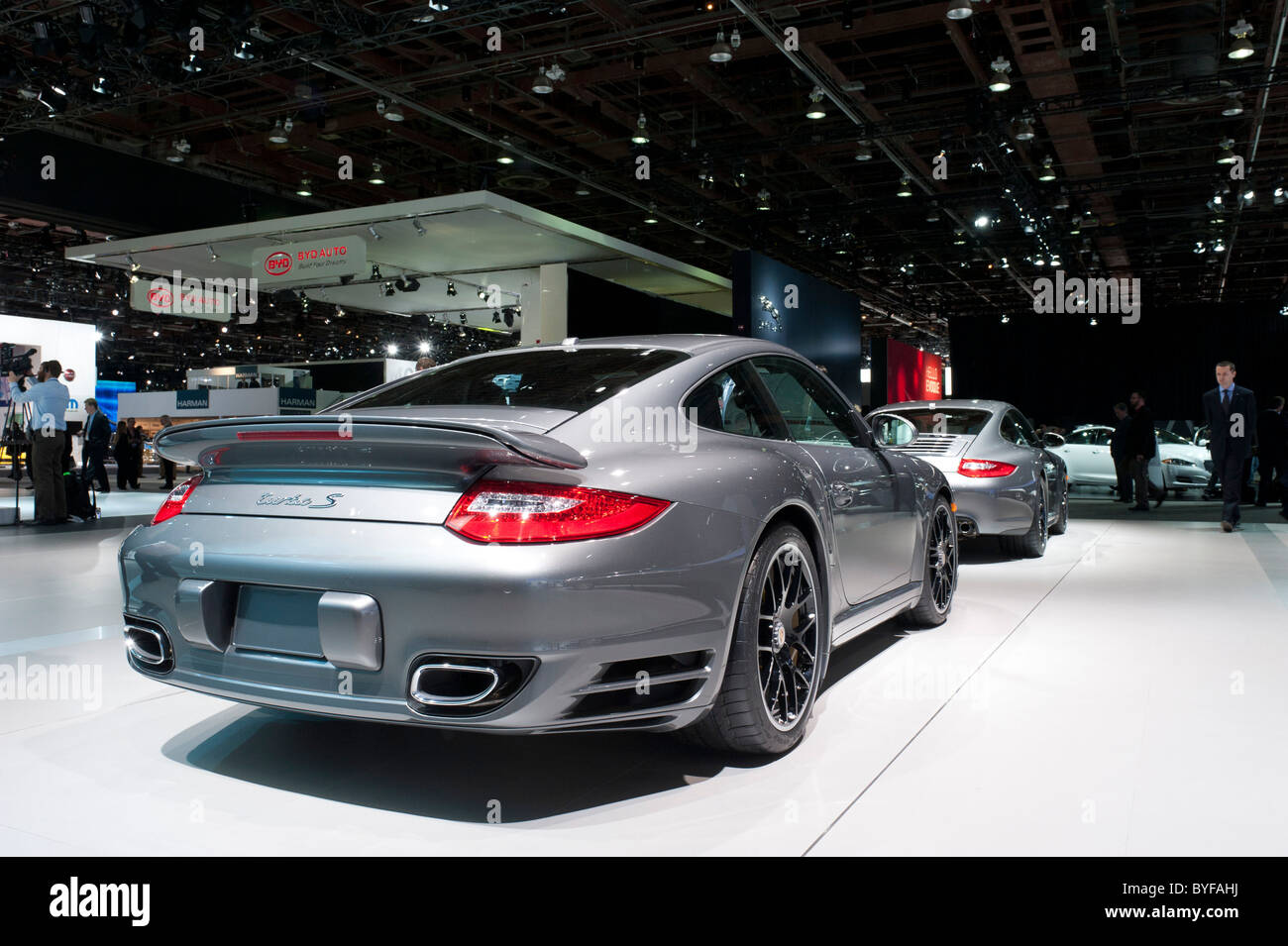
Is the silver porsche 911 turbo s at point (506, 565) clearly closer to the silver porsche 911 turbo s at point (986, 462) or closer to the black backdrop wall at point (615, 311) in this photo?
the silver porsche 911 turbo s at point (986, 462)

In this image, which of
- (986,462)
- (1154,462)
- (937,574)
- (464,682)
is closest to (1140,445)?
(1154,462)

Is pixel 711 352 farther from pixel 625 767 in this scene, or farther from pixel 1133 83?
pixel 1133 83

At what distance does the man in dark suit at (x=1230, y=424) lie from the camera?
8.66m

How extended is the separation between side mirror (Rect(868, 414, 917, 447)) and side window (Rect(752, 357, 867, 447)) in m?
0.20

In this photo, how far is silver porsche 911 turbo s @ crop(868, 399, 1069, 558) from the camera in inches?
256

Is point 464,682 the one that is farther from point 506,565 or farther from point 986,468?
point 986,468

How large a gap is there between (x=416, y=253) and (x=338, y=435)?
14.4 m

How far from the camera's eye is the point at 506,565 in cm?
196

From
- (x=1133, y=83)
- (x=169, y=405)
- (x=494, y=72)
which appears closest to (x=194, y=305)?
(x=169, y=405)

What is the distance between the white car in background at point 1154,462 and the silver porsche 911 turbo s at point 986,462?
771cm

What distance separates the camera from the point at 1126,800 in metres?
2.28

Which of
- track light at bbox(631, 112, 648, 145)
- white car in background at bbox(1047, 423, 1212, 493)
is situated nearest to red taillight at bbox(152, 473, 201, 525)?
track light at bbox(631, 112, 648, 145)

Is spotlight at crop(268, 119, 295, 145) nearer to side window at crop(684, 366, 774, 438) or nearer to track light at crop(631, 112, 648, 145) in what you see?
track light at crop(631, 112, 648, 145)
